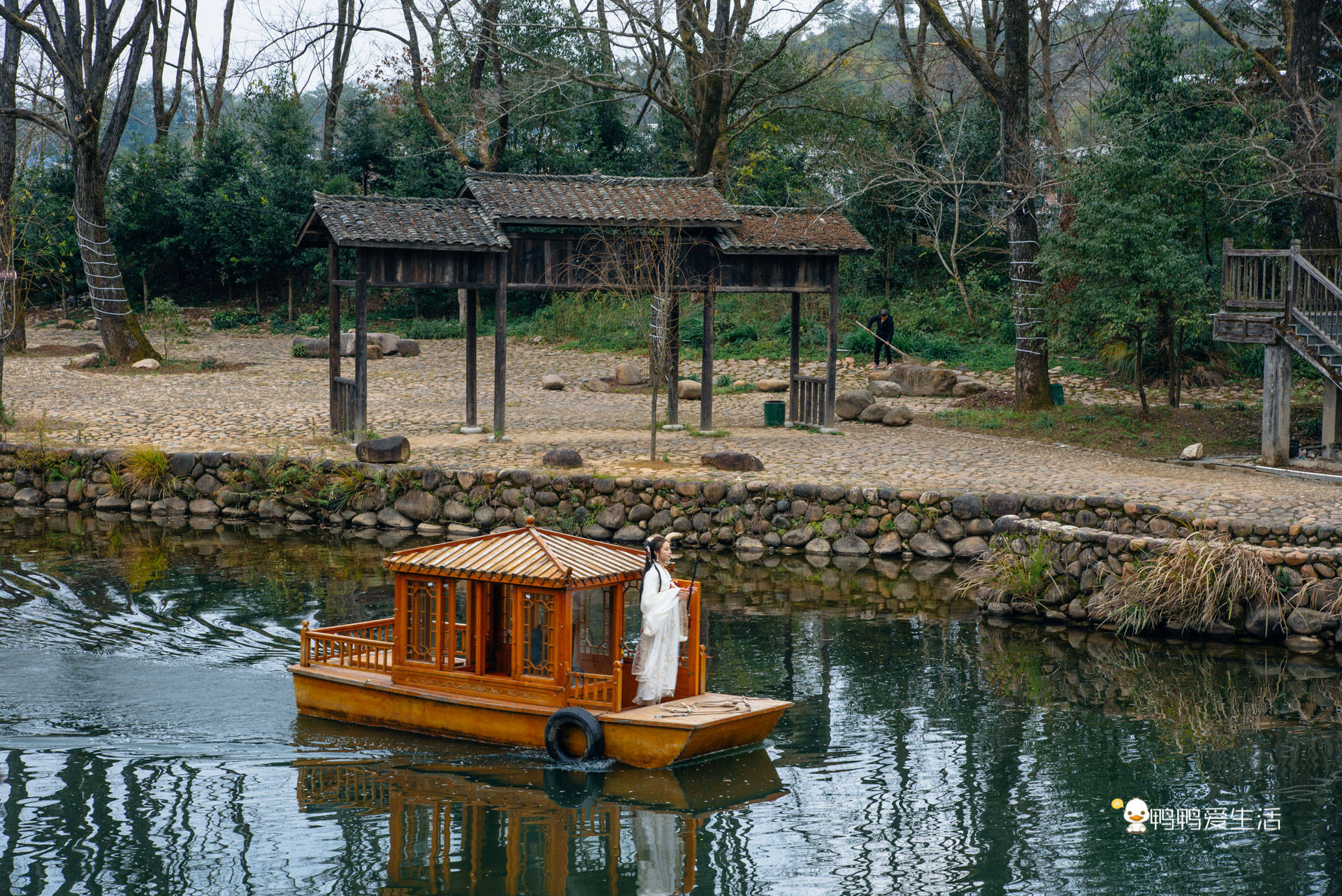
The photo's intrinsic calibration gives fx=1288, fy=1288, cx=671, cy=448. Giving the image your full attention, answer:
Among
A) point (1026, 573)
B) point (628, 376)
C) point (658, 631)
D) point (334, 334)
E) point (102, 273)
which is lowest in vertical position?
point (1026, 573)

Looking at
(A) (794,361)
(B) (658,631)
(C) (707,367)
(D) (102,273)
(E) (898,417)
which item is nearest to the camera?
(B) (658,631)

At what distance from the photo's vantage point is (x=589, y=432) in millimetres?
22906

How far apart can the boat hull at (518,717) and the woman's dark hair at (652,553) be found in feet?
3.56

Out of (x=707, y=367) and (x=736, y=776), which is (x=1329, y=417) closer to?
(x=707, y=367)

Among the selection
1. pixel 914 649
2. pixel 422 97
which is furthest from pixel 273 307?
pixel 914 649

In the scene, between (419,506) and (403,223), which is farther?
(403,223)

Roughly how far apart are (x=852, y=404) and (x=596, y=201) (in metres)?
6.71

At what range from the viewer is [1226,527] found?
15.4m

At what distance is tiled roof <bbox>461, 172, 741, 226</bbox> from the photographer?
829 inches

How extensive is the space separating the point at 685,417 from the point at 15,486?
11.7 m

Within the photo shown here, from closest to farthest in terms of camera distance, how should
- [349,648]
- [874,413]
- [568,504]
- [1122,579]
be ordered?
[349,648]
[1122,579]
[568,504]
[874,413]

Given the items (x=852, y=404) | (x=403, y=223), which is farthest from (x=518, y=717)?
(x=852, y=404)

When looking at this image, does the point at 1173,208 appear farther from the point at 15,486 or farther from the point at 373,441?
the point at 15,486

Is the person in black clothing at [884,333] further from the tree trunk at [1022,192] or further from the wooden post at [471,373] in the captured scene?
the wooden post at [471,373]
